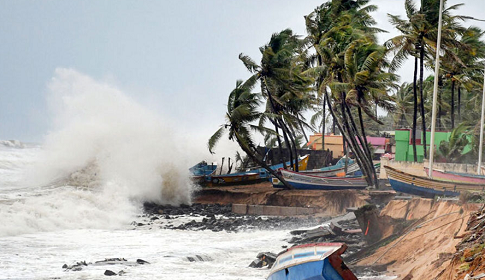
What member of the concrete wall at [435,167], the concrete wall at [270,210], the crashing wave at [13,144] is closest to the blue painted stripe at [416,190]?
the concrete wall at [270,210]

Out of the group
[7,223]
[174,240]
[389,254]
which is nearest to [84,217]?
[7,223]

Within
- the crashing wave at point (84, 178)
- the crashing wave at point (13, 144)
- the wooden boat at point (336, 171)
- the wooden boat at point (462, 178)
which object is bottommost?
the crashing wave at point (84, 178)

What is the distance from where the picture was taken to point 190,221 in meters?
26.9

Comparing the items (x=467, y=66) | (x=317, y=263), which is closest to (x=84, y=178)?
(x=467, y=66)

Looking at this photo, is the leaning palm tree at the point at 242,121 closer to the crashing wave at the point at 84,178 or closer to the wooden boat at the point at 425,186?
the crashing wave at the point at 84,178

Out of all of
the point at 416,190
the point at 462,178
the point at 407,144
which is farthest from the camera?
the point at 407,144

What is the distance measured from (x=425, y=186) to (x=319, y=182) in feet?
35.0

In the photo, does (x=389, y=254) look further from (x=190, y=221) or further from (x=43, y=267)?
(x=190, y=221)

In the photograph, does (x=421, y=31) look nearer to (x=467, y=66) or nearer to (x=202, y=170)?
(x=467, y=66)

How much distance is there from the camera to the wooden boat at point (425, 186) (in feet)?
71.2

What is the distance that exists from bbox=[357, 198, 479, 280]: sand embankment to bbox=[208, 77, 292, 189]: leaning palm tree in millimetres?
17322

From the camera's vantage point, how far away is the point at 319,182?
32.9m

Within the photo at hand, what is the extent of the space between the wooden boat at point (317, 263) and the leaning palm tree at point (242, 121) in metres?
23.2

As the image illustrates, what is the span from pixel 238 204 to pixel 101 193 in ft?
23.4
